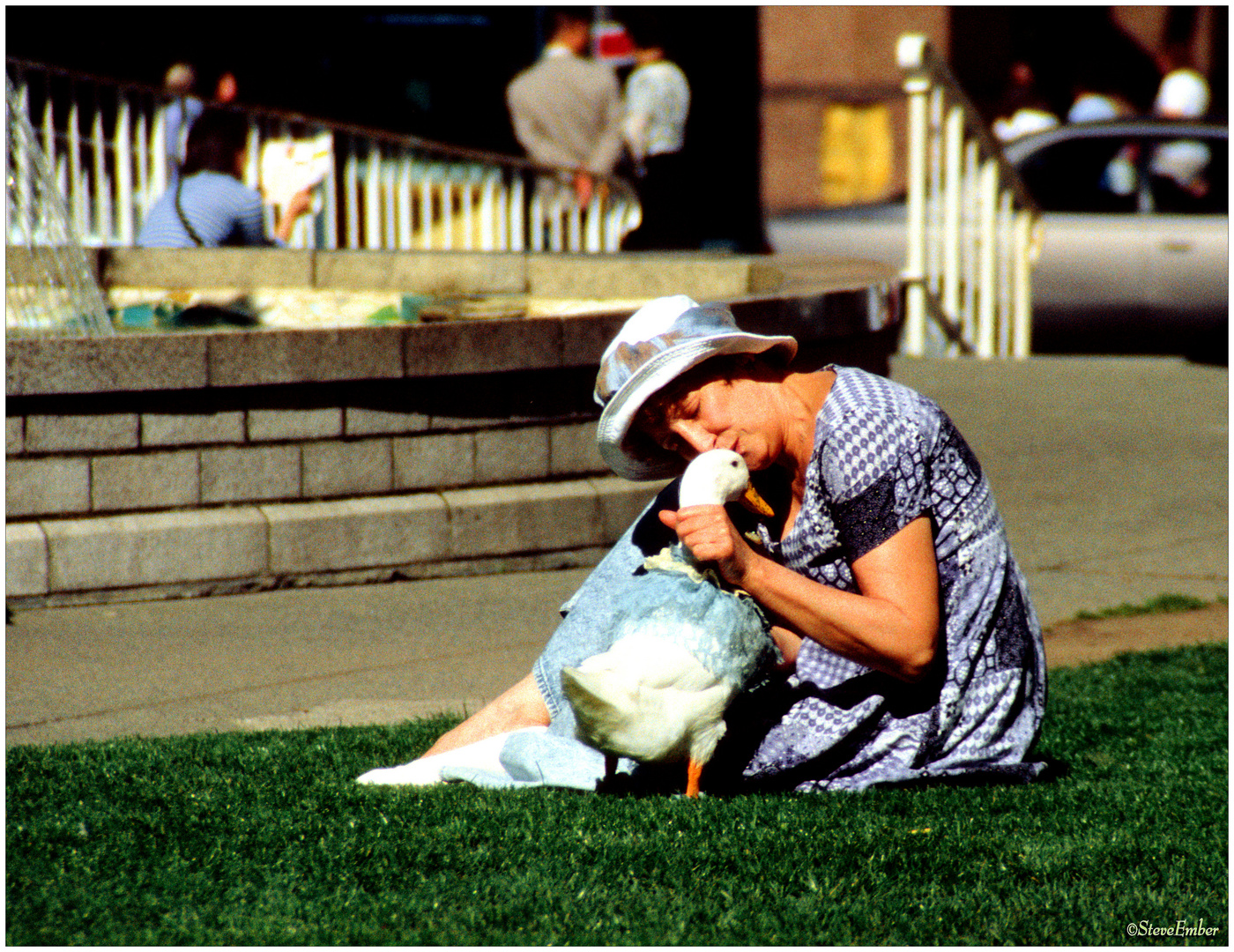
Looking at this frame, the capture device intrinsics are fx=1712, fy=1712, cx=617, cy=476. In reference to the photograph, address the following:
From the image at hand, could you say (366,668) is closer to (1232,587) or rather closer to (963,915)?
(963,915)

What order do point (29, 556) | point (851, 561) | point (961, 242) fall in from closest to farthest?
1. point (851, 561)
2. point (29, 556)
3. point (961, 242)

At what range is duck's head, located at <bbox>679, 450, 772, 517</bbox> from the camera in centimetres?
313

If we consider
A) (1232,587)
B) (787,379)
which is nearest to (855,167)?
(1232,587)

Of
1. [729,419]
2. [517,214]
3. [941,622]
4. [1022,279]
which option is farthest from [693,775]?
[1022,279]

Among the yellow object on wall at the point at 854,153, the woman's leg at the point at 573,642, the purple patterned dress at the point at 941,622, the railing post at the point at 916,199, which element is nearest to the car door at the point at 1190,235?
A: the railing post at the point at 916,199

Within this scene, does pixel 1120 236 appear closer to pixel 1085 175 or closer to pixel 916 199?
pixel 1085 175

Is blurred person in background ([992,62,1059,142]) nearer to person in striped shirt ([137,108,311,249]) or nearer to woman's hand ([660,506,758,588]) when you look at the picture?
person in striped shirt ([137,108,311,249])

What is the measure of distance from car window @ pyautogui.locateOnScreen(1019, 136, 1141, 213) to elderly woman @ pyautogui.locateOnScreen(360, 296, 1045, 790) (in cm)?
815

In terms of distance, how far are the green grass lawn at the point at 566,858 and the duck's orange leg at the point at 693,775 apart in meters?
0.04

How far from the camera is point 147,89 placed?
9.27 m

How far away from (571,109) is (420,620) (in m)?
5.46

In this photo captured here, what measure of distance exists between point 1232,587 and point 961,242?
17.2ft

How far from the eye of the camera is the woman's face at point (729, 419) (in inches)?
130

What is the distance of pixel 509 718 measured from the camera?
148 inches
